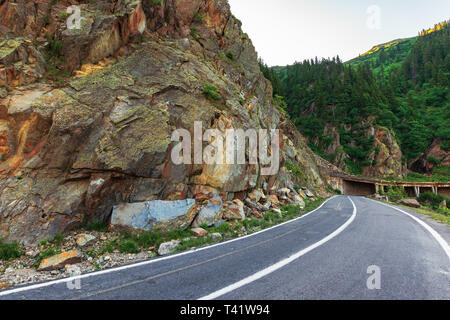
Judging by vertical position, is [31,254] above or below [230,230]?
above

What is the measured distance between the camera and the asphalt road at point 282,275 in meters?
2.80

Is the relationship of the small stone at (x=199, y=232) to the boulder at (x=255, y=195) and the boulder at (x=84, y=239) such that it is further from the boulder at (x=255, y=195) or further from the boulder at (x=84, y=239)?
the boulder at (x=255, y=195)

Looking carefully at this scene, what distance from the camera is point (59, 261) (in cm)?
474

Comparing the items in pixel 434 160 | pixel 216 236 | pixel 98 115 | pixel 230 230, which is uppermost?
pixel 98 115

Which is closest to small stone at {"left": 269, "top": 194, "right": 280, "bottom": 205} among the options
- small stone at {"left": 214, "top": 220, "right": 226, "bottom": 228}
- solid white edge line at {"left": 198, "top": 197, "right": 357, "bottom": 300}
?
small stone at {"left": 214, "top": 220, "right": 226, "bottom": 228}

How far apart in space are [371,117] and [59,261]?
68199 millimetres

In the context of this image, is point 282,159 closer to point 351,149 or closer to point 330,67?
point 351,149

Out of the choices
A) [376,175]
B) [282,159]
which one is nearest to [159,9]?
[282,159]

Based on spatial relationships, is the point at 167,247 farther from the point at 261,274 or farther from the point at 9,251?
the point at 9,251

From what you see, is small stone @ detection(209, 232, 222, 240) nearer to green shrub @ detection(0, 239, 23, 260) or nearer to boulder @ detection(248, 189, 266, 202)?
green shrub @ detection(0, 239, 23, 260)

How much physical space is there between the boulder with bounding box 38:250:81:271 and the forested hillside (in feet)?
174

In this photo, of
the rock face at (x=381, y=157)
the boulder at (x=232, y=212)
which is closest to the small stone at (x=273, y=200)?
the boulder at (x=232, y=212)

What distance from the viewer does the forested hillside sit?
48125 mm

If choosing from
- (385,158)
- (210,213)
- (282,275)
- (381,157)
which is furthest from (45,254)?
(385,158)
